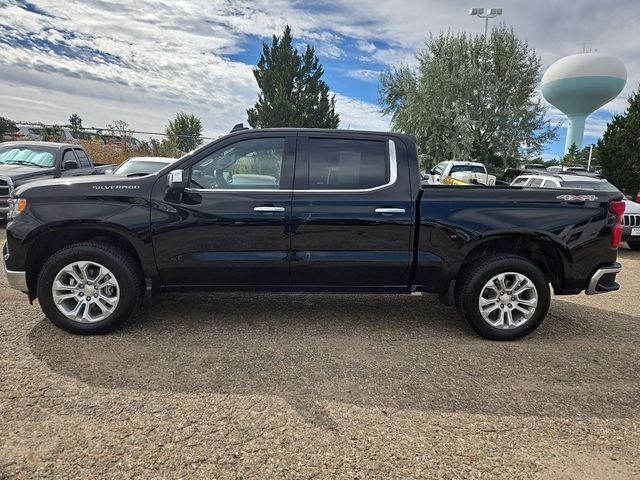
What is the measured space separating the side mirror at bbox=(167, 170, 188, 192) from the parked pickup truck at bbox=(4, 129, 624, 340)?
0.01 m

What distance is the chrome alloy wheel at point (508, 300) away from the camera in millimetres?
4156

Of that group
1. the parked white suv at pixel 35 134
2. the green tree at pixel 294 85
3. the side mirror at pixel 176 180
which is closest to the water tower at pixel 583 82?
the green tree at pixel 294 85

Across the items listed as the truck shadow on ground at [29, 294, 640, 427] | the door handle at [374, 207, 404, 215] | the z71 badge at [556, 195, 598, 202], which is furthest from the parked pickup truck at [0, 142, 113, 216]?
the z71 badge at [556, 195, 598, 202]

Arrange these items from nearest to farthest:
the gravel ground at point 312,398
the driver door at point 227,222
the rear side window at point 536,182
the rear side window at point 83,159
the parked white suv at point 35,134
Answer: the gravel ground at point 312,398
the driver door at point 227,222
the rear side window at point 536,182
the rear side window at point 83,159
the parked white suv at point 35,134

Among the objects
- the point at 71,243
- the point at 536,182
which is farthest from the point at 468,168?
the point at 71,243

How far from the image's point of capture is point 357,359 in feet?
12.2

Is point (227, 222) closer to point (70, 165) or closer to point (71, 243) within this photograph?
point (71, 243)

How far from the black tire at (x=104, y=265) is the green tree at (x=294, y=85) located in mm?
29730

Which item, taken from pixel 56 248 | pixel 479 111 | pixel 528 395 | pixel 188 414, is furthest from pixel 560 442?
pixel 479 111

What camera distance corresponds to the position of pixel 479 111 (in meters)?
27.6

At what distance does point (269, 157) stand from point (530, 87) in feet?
92.1

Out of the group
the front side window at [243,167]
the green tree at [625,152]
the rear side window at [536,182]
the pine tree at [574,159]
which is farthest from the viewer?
the pine tree at [574,159]

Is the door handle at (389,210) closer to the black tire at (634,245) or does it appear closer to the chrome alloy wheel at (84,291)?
the chrome alloy wheel at (84,291)

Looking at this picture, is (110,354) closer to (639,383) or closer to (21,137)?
(639,383)
